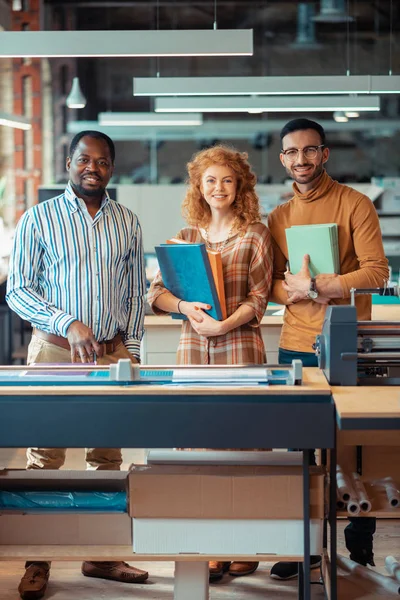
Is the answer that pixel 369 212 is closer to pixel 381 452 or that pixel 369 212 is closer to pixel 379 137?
pixel 381 452

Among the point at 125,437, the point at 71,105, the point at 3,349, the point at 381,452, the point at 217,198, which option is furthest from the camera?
the point at 71,105

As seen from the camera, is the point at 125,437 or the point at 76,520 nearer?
the point at 125,437

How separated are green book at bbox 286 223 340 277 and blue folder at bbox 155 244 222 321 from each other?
1.22ft

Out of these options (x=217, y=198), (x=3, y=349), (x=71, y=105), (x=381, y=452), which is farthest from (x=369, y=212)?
(x=71, y=105)

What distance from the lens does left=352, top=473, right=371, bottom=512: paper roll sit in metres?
2.57

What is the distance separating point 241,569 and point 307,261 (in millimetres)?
1156

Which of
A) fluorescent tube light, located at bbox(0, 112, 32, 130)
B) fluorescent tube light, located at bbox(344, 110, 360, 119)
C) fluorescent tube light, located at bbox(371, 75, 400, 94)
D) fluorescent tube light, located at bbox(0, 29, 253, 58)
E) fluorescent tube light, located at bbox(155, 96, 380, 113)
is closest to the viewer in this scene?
fluorescent tube light, located at bbox(0, 29, 253, 58)

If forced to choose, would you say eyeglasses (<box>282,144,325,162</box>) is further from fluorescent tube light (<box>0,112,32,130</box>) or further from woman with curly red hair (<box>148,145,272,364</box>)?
fluorescent tube light (<box>0,112,32,130</box>)

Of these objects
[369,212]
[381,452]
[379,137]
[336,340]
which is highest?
[379,137]

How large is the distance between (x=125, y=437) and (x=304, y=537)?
61 cm

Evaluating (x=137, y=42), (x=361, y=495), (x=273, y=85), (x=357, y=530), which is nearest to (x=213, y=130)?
(x=273, y=85)

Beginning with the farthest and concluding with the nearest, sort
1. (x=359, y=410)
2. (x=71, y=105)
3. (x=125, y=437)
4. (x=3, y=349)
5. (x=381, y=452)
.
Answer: (x=71, y=105) < (x=3, y=349) < (x=381, y=452) < (x=125, y=437) < (x=359, y=410)

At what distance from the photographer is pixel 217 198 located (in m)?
3.07

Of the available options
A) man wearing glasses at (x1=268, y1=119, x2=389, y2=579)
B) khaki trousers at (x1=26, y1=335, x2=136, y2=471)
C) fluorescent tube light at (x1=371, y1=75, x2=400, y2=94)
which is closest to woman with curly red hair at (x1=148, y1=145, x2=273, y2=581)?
man wearing glasses at (x1=268, y1=119, x2=389, y2=579)
